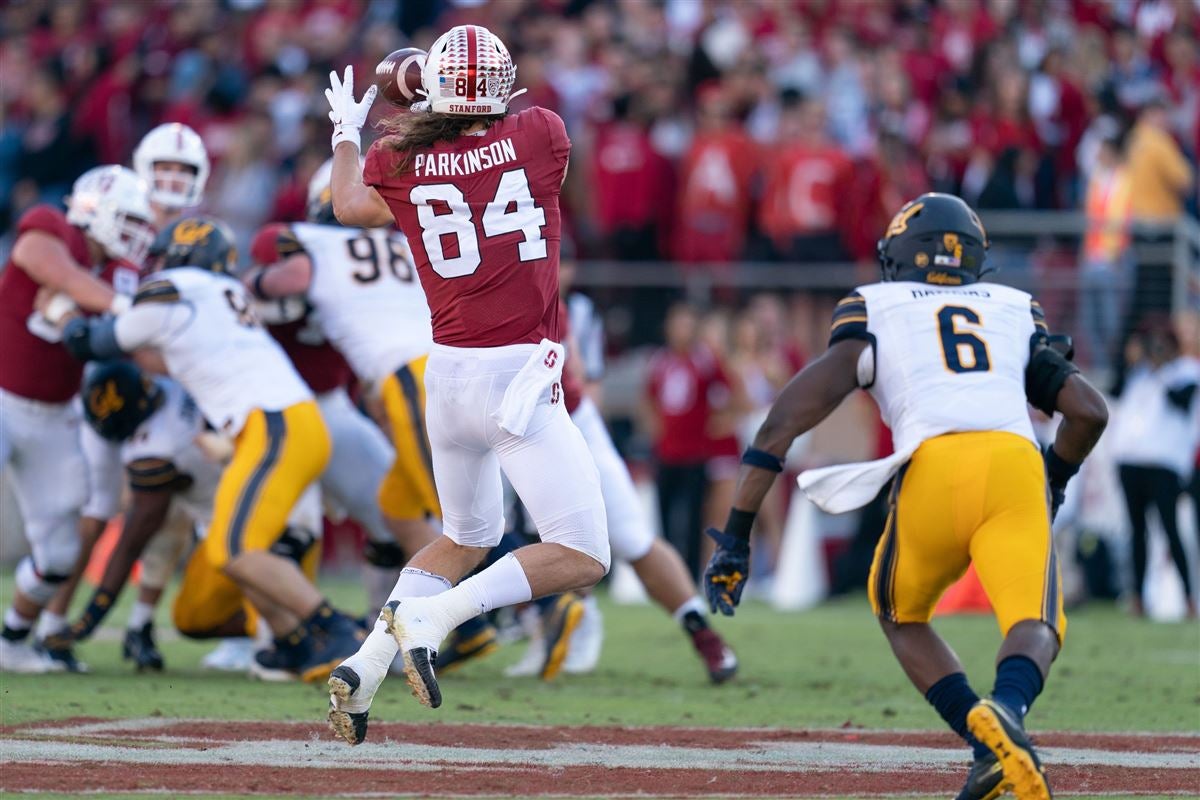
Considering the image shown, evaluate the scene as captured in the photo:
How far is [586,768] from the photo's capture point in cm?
515

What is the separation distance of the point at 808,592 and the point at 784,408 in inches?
342

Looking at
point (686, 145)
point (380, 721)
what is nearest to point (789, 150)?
point (686, 145)

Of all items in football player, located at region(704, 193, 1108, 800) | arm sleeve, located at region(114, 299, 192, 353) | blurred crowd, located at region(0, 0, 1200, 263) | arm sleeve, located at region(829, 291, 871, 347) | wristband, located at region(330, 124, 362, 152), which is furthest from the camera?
blurred crowd, located at region(0, 0, 1200, 263)

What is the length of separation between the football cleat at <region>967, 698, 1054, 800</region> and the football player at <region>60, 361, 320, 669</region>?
430 cm

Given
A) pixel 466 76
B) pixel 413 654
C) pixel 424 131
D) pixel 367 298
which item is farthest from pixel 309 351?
pixel 413 654

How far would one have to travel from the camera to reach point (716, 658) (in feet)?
26.0

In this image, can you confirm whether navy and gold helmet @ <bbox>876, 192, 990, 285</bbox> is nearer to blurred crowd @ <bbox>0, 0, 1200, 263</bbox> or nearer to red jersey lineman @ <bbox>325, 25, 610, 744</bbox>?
red jersey lineman @ <bbox>325, 25, 610, 744</bbox>

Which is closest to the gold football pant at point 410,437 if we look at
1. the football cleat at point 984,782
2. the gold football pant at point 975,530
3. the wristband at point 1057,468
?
the gold football pant at point 975,530

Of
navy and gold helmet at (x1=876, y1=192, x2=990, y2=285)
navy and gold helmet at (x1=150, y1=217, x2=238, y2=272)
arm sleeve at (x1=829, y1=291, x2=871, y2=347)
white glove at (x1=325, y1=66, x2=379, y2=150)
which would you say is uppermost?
white glove at (x1=325, y1=66, x2=379, y2=150)

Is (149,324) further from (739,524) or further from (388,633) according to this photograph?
(739,524)

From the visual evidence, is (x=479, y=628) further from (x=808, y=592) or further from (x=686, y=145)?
(x=686, y=145)

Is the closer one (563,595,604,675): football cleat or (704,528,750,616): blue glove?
(704,528,750,616): blue glove

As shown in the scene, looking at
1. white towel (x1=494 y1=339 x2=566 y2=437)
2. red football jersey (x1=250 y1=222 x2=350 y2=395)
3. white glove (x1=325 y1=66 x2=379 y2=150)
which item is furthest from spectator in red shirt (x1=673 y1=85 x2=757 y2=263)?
white towel (x1=494 y1=339 x2=566 y2=437)

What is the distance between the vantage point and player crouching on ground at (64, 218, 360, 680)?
24.0 ft
